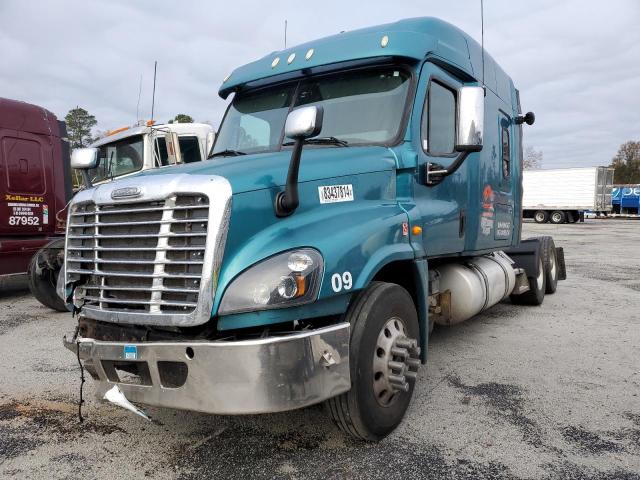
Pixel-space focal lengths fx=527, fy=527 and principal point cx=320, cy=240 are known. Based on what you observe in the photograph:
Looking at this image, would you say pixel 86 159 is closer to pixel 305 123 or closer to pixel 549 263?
pixel 305 123

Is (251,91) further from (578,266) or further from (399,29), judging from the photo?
(578,266)

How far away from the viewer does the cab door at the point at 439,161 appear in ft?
12.5

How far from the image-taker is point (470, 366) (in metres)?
4.79

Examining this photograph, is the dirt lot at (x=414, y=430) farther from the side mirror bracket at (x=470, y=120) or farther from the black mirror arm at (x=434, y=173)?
the side mirror bracket at (x=470, y=120)

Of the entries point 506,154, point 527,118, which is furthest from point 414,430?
point 527,118

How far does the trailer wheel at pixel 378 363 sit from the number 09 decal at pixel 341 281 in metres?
0.22

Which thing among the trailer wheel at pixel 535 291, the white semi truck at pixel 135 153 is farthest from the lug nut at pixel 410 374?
the white semi truck at pixel 135 153

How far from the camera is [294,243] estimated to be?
2.72 m

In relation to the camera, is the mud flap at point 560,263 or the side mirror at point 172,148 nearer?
the side mirror at point 172,148

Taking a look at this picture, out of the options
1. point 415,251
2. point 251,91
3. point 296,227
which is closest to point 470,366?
point 415,251

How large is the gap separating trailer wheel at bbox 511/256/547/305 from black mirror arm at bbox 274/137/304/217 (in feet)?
18.3

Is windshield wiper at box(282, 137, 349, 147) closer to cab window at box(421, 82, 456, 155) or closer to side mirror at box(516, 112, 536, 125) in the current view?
cab window at box(421, 82, 456, 155)

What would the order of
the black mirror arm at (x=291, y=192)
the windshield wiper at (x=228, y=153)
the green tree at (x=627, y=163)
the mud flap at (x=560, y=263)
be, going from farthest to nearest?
1. the green tree at (x=627, y=163)
2. the mud flap at (x=560, y=263)
3. the windshield wiper at (x=228, y=153)
4. the black mirror arm at (x=291, y=192)

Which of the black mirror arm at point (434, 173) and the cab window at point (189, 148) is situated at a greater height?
the cab window at point (189, 148)
